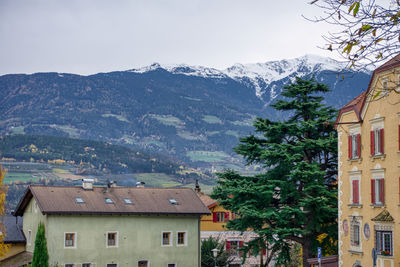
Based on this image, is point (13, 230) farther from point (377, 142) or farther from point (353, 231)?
point (377, 142)

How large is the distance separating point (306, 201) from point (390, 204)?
37.3ft

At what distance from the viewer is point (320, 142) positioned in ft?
157

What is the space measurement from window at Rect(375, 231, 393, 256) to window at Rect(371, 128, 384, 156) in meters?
4.31

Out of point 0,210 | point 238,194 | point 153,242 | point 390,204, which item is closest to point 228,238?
point 153,242

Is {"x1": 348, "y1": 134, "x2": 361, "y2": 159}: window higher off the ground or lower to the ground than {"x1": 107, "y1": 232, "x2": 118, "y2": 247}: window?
higher

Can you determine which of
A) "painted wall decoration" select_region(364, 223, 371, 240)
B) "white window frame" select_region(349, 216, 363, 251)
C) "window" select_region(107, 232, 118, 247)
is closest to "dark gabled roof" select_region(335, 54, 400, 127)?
"white window frame" select_region(349, 216, 363, 251)

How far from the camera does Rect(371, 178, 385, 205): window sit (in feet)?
116

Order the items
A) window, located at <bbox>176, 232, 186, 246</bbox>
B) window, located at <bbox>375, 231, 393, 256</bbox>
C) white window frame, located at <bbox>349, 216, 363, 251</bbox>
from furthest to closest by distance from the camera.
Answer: window, located at <bbox>176, 232, 186, 246</bbox>, white window frame, located at <bbox>349, 216, 363, 251</bbox>, window, located at <bbox>375, 231, 393, 256</bbox>

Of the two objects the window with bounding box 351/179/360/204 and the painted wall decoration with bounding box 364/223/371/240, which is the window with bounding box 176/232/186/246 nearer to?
the window with bounding box 351/179/360/204

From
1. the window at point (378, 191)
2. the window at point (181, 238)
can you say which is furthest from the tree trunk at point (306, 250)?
the window at point (181, 238)

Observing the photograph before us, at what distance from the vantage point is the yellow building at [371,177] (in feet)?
112

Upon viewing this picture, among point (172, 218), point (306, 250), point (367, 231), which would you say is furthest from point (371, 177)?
point (172, 218)

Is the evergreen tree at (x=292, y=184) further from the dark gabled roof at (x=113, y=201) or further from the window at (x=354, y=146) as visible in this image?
the dark gabled roof at (x=113, y=201)

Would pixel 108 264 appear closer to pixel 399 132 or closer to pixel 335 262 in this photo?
pixel 335 262
